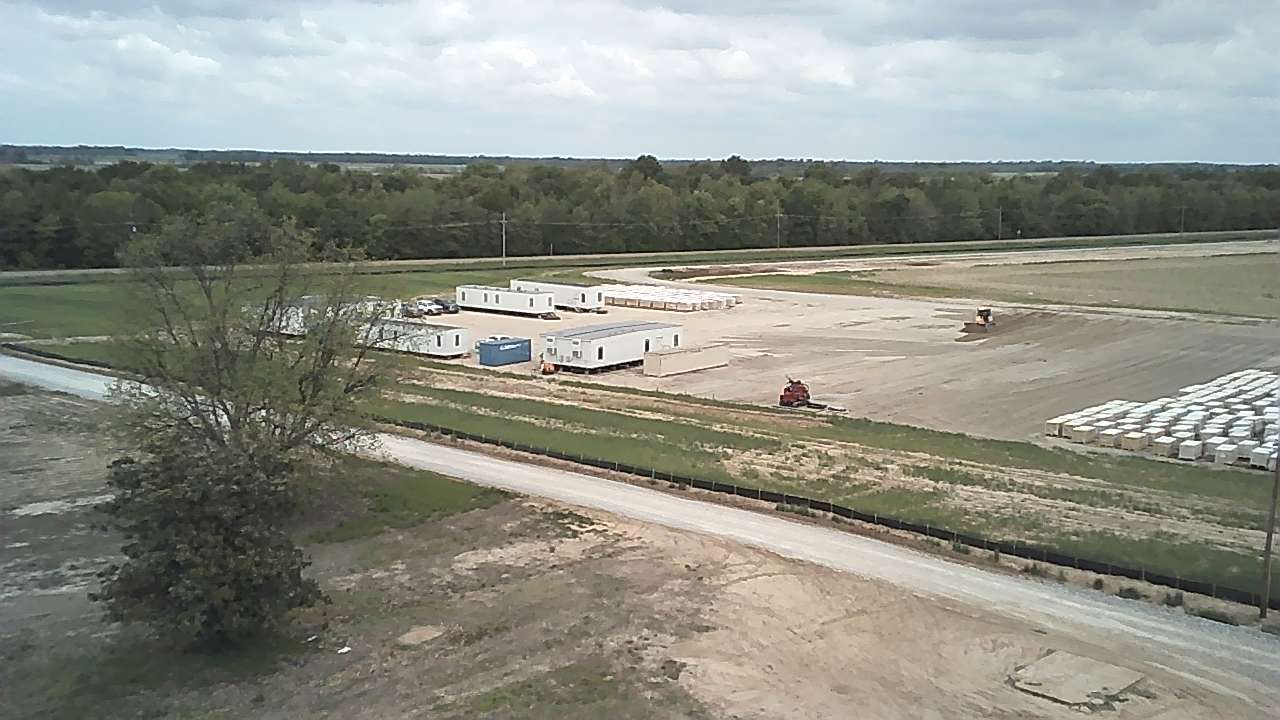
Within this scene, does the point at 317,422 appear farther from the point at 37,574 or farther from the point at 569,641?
the point at 569,641

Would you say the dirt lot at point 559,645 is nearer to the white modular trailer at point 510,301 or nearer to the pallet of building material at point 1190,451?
the pallet of building material at point 1190,451

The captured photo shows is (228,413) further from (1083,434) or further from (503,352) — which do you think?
(503,352)

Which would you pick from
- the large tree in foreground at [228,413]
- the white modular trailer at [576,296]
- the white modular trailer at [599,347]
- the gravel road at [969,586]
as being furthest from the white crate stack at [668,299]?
the large tree in foreground at [228,413]

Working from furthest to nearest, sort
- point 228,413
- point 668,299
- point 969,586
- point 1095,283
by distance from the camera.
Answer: point 1095,283 < point 668,299 < point 228,413 < point 969,586

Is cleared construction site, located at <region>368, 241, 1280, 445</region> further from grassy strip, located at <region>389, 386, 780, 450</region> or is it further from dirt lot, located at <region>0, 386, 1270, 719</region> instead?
dirt lot, located at <region>0, 386, 1270, 719</region>

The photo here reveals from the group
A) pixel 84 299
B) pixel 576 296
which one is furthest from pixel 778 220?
pixel 84 299

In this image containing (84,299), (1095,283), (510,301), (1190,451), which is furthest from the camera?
(1095,283)

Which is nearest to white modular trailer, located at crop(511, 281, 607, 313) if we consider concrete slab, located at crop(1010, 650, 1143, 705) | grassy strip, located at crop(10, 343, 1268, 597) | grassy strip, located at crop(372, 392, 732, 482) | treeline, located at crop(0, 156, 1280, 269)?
treeline, located at crop(0, 156, 1280, 269)

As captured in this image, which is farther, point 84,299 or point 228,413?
point 84,299
